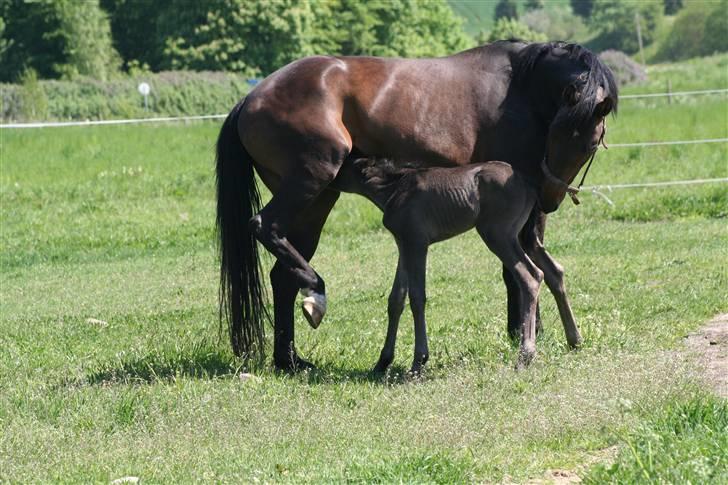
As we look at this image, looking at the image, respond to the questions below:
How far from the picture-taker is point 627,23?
11019 centimetres

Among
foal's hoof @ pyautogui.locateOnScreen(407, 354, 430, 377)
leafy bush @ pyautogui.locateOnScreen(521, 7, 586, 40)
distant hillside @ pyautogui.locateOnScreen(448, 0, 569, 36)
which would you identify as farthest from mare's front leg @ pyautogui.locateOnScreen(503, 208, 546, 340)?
distant hillside @ pyautogui.locateOnScreen(448, 0, 569, 36)

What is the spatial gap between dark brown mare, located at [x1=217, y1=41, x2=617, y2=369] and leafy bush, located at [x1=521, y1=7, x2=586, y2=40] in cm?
11587

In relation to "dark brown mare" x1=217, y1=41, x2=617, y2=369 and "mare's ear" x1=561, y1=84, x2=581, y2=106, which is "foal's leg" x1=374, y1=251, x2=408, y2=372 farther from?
"mare's ear" x1=561, y1=84, x2=581, y2=106

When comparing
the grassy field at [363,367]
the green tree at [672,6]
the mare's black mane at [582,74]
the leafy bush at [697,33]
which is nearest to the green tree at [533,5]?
the green tree at [672,6]

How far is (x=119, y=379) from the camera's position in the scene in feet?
24.4

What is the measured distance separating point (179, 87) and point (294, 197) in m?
36.7

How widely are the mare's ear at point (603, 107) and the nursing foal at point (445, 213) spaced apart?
2.04 feet

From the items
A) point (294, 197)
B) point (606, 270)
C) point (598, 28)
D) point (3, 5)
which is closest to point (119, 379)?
point (294, 197)

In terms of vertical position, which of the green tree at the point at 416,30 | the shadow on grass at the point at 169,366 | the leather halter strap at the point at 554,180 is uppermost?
the leather halter strap at the point at 554,180

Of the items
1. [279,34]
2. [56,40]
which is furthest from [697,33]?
[56,40]

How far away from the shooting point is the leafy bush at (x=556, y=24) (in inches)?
4889

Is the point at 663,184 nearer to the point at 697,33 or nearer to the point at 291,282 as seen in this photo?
the point at 291,282

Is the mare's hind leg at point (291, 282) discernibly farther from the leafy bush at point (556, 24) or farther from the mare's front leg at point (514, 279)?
the leafy bush at point (556, 24)

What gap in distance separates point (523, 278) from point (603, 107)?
1167 millimetres
